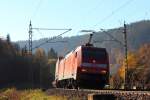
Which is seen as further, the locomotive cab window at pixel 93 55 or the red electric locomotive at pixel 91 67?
the locomotive cab window at pixel 93 55

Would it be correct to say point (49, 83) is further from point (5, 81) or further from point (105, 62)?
point (105, 62)

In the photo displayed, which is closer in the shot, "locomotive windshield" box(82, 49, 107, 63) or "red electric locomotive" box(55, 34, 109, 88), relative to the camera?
"red electric locomotive" box(55, 34, 109, 88)

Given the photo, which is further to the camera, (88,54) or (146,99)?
(88,54)

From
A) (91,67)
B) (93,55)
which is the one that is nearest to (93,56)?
(93,55)

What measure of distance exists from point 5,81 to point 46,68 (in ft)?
42.4

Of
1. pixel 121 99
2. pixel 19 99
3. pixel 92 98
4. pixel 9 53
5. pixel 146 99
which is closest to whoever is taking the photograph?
pixel 92 98

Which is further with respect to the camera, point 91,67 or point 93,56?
point 93,56

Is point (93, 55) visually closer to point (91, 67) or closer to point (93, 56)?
point (93, 56)

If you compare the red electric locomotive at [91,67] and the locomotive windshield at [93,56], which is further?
the locomotive windshield at [93,56]

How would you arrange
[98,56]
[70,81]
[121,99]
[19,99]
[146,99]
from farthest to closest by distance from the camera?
1. [70,81]
2. [98,56]
3. [19,99]
4. [121,99]
5. [146,99]

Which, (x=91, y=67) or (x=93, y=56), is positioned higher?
(x=93, y=56)

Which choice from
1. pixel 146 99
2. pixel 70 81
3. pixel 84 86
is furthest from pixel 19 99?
pixel 146 99

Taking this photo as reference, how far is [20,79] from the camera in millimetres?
93812

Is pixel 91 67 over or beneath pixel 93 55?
beneath
